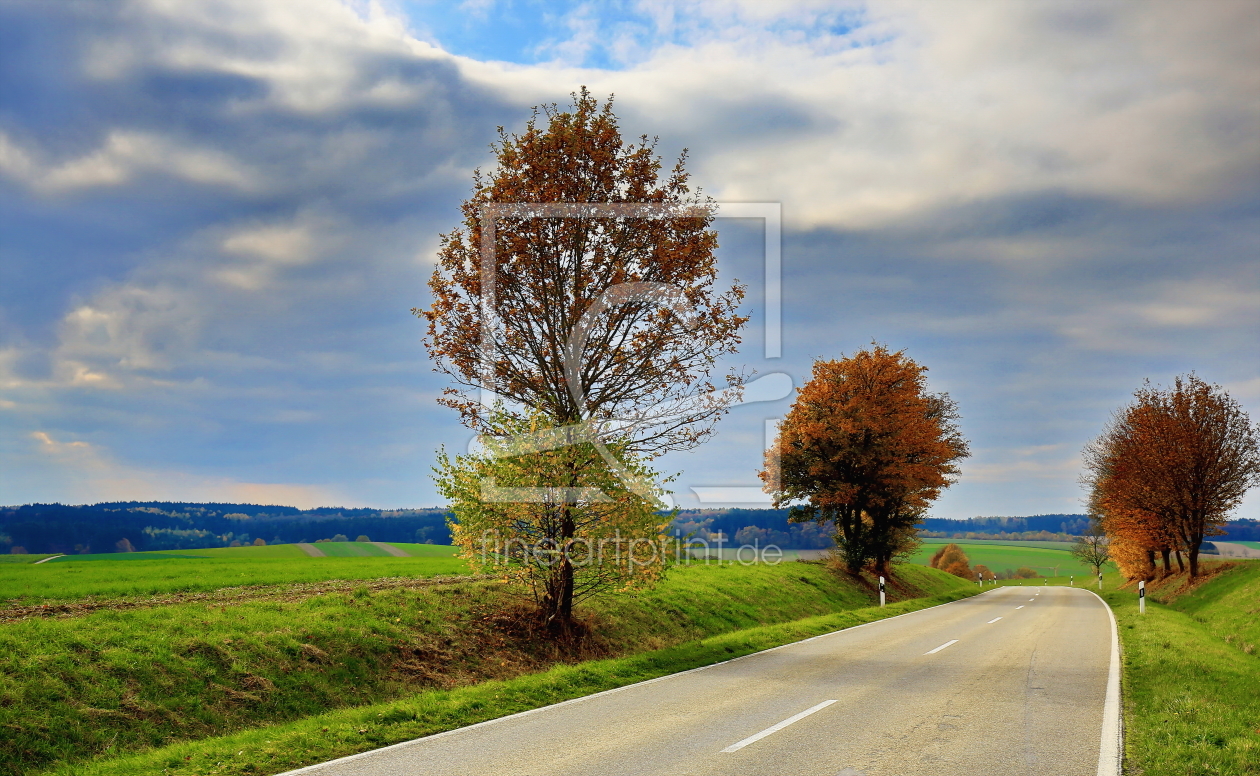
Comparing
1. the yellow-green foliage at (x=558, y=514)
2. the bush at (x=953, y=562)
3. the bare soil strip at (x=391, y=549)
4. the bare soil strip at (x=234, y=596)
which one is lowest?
the bush at (x=953, y=562)

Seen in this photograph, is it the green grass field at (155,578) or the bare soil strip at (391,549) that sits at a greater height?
the green grass field at (155,578)

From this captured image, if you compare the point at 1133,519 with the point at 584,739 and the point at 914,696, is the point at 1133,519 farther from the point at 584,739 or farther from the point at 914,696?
the point at 584,739

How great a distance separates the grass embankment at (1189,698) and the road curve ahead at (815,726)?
41cm

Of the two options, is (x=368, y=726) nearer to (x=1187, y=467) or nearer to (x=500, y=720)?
(x=500, y=720)

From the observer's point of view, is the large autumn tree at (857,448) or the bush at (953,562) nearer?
the large autumn tree at (857,448)

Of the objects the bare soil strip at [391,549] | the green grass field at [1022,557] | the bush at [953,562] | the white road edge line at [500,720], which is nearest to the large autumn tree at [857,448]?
the white road edge line at [500,720]

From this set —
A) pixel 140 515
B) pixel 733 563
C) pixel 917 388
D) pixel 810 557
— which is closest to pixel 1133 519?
pixel 917 388

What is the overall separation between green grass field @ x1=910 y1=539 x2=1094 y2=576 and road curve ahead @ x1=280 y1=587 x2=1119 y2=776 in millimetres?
93060

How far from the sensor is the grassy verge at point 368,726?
846 centimetres

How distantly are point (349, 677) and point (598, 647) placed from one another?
248 inches

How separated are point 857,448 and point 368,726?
32.0m

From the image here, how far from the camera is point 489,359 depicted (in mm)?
18141

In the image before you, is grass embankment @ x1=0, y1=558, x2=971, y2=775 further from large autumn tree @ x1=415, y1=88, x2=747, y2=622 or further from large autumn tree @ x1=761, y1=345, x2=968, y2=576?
large autumn tree @ x1=761, y1=345, x2=968, y2=576

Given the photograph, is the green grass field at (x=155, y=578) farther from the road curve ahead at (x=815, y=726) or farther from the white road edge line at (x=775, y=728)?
the white road edge line at (x=775, y=728)
